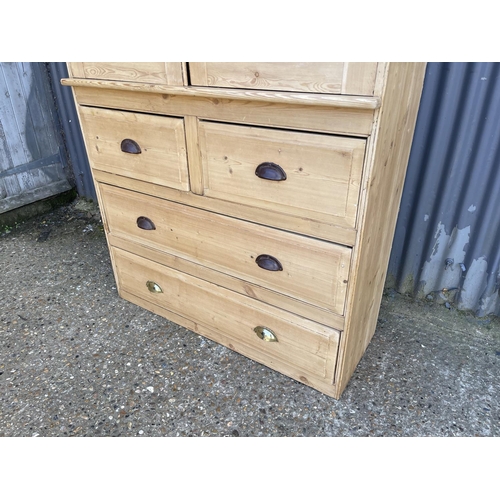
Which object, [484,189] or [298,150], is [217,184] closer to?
[298,150]

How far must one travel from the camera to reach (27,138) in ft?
11.2

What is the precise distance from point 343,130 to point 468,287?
1.47 meters

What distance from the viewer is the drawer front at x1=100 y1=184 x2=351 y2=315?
1612 millimetres

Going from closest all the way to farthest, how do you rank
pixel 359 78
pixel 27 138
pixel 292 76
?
pixel 359 78 < pixel 292 76 < pixel 27 138

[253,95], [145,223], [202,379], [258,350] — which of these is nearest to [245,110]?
[253,95]

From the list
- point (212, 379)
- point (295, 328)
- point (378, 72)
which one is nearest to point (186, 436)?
point (212, 379)

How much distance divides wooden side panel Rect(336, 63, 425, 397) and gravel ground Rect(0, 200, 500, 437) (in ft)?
0.68

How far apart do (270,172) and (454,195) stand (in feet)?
3.81

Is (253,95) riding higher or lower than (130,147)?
higher

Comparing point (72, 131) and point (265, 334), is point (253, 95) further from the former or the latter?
point (72, 131)

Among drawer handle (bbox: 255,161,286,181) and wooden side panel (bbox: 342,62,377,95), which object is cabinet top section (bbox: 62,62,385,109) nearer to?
wooden side panel (bbox: 342,62,377,95)

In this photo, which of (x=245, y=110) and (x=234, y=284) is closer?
(x=245, y=110)

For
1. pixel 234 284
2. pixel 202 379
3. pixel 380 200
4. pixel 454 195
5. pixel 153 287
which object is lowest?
pixel 202 379

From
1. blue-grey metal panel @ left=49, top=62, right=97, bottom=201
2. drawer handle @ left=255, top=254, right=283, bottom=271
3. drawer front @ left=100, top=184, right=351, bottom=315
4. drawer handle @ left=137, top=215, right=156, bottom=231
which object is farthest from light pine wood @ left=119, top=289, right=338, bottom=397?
blue-grey metal panel @ left=49, top=62, right=97, bottom=201
